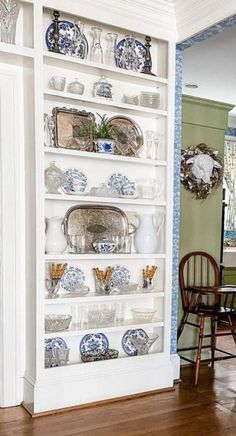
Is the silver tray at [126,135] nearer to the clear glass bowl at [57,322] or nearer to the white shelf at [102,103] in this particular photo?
the white shelf at [102,103]

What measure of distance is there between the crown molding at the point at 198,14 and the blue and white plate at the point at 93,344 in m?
2.21

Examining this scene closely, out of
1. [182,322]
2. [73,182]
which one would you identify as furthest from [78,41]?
[182,322]

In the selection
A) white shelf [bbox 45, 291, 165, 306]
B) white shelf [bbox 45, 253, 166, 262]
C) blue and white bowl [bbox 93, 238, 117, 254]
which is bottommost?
white shelf [bbox 45, 291, 165, 306]

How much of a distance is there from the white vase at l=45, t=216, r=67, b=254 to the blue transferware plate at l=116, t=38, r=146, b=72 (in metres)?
1.21

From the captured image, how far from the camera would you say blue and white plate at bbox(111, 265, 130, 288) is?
308 centimetres

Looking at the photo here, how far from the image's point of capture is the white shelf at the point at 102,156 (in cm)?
273

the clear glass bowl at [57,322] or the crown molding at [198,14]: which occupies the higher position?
the crown molding at [198,14]

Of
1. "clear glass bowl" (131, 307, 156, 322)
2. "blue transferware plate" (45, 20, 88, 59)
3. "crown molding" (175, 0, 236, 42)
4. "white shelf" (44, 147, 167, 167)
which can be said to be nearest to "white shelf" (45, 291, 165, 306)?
"clear glass bowl" (131, 307, 156, 322)

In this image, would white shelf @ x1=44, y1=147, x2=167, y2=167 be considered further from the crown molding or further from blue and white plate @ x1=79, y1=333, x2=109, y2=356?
blue and white plate @ x1=79, y1=333, x2=109, y2=356

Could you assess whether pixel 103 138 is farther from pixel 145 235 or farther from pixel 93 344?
pixel 93 344

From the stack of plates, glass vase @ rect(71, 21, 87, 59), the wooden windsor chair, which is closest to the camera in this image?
glass vase @ rect(71, 21, 87, 59)

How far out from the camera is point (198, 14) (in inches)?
115

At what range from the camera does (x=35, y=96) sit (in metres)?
2.60

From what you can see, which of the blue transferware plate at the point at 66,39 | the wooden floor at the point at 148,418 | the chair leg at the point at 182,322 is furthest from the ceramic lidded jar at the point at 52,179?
the chair leg at the point at 182,322
